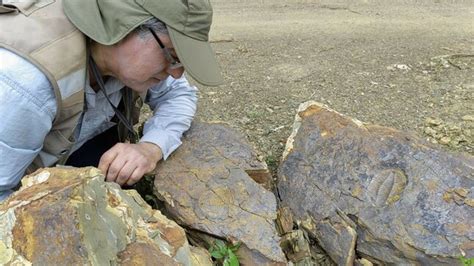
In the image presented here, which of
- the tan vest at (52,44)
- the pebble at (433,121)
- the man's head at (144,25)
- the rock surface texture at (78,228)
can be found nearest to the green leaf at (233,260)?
the rock surface texture at (78,228)

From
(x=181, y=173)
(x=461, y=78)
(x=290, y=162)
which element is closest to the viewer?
(x=181, y=173)

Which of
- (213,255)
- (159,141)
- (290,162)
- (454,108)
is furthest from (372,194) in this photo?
(454,108)

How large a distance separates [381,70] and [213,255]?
2.40 m

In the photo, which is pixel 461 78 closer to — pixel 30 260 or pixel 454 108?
pixel 454 108

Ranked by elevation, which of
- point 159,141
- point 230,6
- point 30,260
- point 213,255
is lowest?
point 230,6

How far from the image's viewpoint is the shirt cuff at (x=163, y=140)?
238 cm

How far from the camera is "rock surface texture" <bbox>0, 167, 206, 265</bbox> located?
4.99 feet

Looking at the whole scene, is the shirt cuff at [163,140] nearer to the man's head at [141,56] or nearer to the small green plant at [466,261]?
the man's head at [141,56]

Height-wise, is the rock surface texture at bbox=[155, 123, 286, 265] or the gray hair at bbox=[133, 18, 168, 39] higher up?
the gray hair at bbox=[133, 18, 168, 39]

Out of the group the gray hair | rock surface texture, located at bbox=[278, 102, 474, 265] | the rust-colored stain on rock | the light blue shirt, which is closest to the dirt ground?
rock surface texture, located at bbox=[278, 102, 474, 265]

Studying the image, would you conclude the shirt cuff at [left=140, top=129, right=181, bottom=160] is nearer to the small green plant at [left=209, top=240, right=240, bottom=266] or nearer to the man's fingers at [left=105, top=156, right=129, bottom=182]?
the man's fingers at [left=105, top=156, right=129, bottom=182]

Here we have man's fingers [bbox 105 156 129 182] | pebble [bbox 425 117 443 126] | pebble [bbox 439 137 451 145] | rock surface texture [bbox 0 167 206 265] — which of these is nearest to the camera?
rock surface texture [bbox 0 167 206 265]

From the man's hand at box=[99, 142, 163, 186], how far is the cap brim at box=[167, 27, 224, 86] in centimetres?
40

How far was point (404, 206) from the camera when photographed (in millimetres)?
2277
